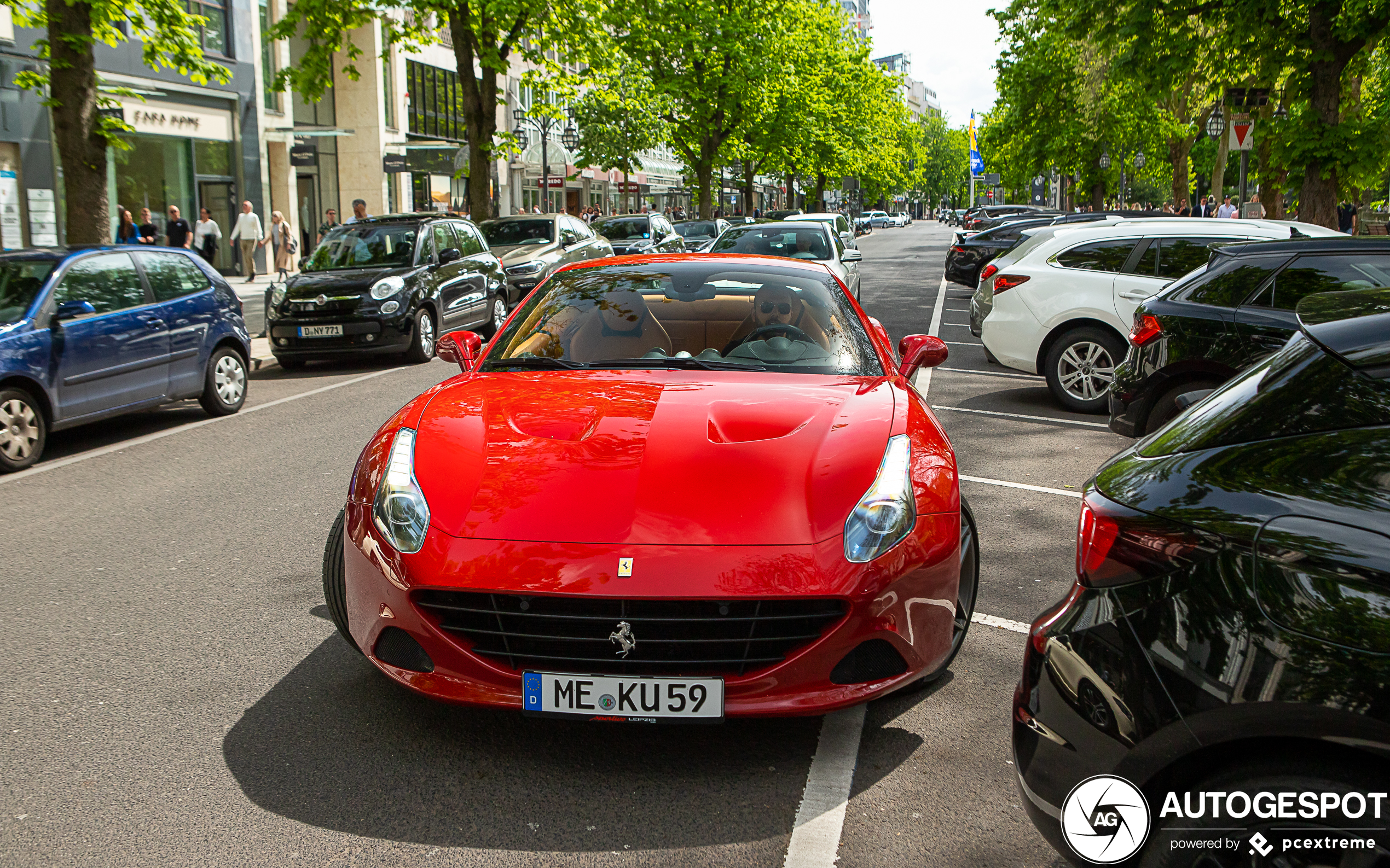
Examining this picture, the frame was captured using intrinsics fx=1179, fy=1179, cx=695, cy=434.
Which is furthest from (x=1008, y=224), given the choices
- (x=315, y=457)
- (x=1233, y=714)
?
(x=1233, y=714)

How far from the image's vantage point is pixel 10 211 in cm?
2169

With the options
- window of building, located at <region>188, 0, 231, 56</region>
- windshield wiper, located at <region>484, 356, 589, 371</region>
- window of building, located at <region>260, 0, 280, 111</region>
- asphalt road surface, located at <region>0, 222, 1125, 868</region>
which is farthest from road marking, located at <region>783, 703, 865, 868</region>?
window of building, located at <region>260, 0, 280, 111</region>

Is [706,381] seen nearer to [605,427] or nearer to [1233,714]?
[605,427]

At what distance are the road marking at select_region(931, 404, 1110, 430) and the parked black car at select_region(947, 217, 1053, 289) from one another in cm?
1588

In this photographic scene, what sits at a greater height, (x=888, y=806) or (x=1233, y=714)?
(x=1233, y=714)

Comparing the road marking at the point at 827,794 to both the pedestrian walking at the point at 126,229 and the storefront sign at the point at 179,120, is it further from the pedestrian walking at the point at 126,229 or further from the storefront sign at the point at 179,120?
the storefront sign at the point at 179,120

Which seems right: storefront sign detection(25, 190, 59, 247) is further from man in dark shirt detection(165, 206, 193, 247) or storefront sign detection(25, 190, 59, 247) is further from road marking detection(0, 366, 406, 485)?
road marking detection(0, 366, 406, 485)

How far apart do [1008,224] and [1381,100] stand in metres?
17.7

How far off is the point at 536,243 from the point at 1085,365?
12.0 meters

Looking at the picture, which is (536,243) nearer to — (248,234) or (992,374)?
(992,374)

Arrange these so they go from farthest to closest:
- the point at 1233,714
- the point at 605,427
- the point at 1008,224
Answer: the point at 1008,224, the point at 605,427, the point at 1233,714

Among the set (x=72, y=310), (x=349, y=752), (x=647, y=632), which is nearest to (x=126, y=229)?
(x=72, y=310)

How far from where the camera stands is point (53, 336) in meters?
8.74

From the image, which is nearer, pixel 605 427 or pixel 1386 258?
pixel 605 427
